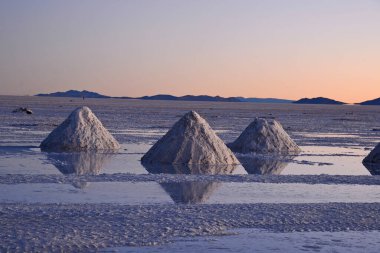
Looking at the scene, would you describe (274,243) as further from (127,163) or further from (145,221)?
(127,163)

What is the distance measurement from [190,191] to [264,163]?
252 inches

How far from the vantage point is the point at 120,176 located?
1427 centimetres

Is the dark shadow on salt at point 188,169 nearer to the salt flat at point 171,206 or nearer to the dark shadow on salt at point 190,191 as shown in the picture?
the salt flat at point 171,206

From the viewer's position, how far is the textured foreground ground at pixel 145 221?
8055 millimetres

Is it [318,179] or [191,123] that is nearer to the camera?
[318,179]

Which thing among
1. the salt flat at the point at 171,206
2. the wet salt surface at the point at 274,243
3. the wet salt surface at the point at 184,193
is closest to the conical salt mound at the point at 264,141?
the salt flat at the point at 171,206

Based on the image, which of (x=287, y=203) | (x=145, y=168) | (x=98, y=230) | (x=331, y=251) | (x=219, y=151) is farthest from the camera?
(x=219, y=151)

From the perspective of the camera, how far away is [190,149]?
18094mm

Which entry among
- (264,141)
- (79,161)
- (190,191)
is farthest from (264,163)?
(190,191)

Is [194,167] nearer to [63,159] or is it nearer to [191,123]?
[191,123]

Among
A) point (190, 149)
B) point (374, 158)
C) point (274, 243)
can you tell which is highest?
point (190, 149)

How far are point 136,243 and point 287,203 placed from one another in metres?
3.94

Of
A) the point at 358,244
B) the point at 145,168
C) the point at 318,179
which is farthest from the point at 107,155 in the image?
the point at 358,244

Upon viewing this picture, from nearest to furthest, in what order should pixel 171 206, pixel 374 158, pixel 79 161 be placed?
pixel 171 206 → pixel 79 161 → pixel 374 158
